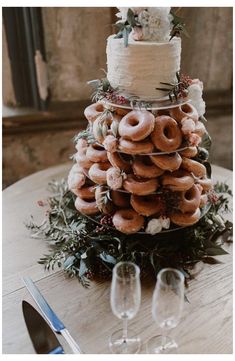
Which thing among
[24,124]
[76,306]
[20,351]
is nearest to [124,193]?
[76,306]

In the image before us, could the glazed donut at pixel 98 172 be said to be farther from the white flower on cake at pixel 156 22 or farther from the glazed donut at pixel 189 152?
the white flower on cake at pixel 156 22

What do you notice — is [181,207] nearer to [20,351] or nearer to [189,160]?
[189,160]

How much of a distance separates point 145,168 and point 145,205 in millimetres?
117

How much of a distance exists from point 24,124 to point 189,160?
1183mm

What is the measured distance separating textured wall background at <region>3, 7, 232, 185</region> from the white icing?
A: 2.80ft

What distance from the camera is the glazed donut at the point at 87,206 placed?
133cm

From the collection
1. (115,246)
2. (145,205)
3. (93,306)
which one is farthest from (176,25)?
(93,306)

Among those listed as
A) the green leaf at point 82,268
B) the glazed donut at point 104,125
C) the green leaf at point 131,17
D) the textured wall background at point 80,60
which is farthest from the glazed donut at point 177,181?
the textured wall background at point 80,60

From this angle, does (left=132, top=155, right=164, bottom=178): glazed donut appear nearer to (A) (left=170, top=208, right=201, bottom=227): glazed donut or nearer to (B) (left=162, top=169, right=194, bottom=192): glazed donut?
(B) (left=162, top=169, right=194, bottom=192): glazed donut

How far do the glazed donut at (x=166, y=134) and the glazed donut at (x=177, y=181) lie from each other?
0.09m

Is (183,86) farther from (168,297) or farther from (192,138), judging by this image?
(168,297)

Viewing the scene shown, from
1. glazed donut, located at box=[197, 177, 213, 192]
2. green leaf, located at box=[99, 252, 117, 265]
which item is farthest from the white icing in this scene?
green leaf, located at box=[99, 252, 117, 265]

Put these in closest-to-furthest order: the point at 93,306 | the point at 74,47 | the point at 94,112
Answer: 1. the point at 93,306
2. the point at 94,112
3. the point at 74,47

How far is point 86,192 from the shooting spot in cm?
136
